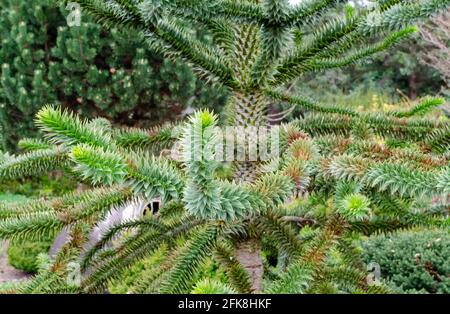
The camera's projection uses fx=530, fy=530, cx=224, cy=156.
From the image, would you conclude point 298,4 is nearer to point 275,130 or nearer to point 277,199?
point 275,130

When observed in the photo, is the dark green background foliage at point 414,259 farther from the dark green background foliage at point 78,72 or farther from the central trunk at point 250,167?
the dark green background foliage at point 78,72

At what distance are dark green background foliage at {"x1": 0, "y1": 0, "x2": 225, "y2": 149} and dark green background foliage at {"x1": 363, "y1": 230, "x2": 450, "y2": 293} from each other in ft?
13.1

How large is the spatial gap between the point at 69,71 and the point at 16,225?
21.4 feet

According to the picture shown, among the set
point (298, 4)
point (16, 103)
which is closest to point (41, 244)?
point (16, 103)

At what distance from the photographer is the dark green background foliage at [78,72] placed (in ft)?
23.8

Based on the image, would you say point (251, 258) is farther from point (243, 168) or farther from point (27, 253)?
point (27, 253)

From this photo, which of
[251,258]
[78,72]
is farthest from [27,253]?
[251,258]

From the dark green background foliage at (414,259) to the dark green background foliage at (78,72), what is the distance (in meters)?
3.99

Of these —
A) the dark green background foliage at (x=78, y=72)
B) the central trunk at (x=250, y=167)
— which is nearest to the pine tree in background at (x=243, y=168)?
the central trunk at (x=250, y=167)

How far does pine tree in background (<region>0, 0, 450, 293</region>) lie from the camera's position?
39.1 inches

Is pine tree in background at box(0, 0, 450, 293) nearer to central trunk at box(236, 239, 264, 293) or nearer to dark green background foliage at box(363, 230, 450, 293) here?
central trunk at box(236, 239, 264, 293)

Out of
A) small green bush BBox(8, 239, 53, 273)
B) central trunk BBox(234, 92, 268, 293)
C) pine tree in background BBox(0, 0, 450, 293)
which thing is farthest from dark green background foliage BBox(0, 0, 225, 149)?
central trunk BBox(234, 92, 268, 293)

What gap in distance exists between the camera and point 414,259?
13.9 feet

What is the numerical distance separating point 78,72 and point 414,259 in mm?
5196
